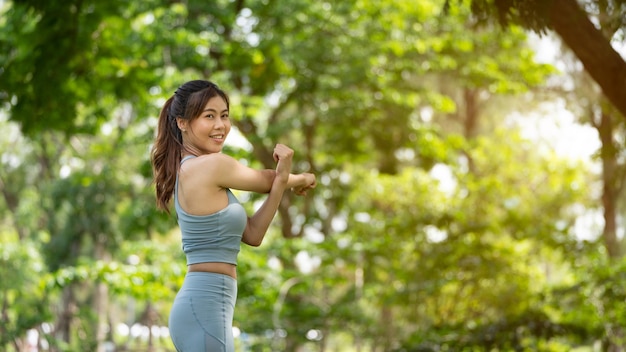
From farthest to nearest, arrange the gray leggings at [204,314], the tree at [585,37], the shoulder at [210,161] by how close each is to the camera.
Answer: the tree at [585,37] < the shoulder at [210,161] < the gray leggings at [204,314]

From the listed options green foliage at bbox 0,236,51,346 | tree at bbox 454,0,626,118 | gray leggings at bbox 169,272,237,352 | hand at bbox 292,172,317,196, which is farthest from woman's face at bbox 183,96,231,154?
green foliage at bbox 0,236,51,346

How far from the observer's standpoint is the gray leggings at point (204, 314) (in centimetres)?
271

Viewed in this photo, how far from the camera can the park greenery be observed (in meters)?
9.76

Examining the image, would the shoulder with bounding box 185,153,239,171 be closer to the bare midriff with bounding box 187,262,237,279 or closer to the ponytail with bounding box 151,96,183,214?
the ponytail with bounding box 151,96,183,214

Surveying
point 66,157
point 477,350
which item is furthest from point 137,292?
point 66,157

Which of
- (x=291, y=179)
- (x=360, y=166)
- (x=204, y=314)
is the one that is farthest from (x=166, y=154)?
(x=360, y=166)

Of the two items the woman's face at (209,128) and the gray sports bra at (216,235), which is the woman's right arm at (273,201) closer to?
the gray sports bra at (216,235)

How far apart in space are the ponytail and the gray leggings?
→ 1.18 feet

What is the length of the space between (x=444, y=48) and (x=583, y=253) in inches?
190

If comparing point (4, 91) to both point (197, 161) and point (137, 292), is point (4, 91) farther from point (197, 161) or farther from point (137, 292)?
point (197, 161)

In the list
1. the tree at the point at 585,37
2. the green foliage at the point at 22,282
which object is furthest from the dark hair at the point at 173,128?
the green foliage at the point at 22,282

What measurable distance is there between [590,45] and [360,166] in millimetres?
13816

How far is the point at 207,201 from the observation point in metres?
2.80

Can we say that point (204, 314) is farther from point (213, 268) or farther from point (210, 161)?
point (210, 161)
